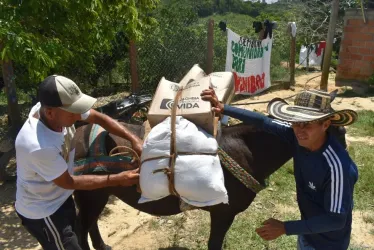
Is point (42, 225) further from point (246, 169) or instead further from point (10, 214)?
point (10, 214)

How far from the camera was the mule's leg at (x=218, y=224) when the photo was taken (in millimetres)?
2842

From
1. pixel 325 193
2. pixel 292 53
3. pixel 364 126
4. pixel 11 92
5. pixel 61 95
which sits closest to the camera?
pixel 325 193

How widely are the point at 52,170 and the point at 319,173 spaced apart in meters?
1.48

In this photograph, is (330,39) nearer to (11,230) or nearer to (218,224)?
(218,224)

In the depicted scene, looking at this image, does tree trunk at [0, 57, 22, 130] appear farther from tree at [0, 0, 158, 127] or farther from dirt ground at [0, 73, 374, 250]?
dirt ground at [0, 73, 374, 250]

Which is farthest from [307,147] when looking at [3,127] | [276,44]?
[276,44]

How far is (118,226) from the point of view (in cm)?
391

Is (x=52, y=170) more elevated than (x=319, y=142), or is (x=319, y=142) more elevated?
(x=319, y=142)

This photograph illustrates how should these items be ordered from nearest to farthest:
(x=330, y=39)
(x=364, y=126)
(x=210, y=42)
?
(x=364, y=126) < (x=210, y=42) < (x=330, y=39)

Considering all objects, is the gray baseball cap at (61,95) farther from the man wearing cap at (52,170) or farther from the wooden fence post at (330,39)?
the wooden fence post at (330,39)

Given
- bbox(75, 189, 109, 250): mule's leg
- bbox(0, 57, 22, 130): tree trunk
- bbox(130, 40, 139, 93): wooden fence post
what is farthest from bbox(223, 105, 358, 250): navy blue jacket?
bbox(130, 40, 139, 93): wooden fence post

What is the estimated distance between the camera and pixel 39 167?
205 centimetres

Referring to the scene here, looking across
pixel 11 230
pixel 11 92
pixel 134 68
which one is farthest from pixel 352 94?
pixel 11 230

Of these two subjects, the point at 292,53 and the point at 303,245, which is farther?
the point at 292,53
